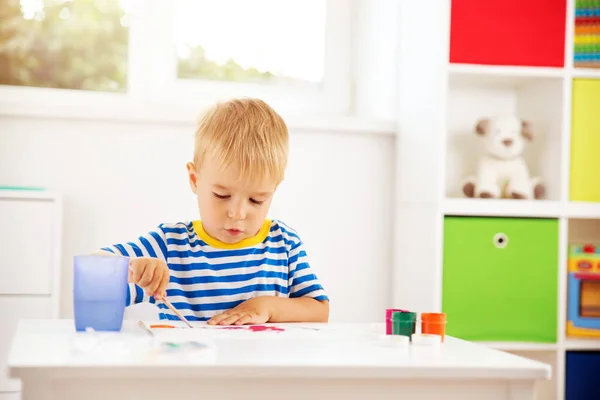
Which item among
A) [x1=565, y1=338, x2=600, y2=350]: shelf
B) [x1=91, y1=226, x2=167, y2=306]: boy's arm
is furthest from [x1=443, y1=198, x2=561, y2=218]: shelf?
[x1=91, y1=226, x2=167, y2=306]: boy's arm

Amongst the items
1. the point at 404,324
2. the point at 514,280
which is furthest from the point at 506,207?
the point at 404,324

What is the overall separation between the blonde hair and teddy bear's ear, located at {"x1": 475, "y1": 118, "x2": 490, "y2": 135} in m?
1.09

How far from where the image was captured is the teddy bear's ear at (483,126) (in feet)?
8.18

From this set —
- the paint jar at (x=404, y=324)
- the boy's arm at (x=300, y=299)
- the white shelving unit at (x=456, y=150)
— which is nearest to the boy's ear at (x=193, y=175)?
the boy's arm at (x=300, y=299)

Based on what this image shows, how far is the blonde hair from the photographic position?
4.80 feet

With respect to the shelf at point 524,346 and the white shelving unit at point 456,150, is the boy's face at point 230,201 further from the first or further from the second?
the shelf at point 524,346

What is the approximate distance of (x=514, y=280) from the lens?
7.87ft

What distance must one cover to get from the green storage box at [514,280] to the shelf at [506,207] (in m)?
0.02

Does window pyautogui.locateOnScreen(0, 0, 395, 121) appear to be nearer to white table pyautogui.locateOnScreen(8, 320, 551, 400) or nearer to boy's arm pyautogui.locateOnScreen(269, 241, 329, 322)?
boy's arm pyautogui.locateOnScreen(269, 241, 329, 322)

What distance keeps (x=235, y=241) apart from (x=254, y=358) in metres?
0.67

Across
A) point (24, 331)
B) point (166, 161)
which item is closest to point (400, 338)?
point (24, 331)

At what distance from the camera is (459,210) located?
2.37 metres

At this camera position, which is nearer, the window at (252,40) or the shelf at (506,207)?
the shelf at (506,207)

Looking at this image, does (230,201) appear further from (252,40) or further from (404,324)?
(252,40)
